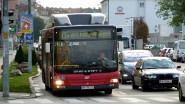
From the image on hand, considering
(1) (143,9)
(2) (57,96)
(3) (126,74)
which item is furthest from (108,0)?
(2) (57,96)

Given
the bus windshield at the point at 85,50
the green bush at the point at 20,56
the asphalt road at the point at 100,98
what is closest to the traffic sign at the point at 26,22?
the asphalt road at the point at 100,98

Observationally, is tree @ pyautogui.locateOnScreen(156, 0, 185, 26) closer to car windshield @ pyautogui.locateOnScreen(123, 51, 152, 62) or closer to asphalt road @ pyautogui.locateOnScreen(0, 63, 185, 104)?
car windshield @ pyautogui.locateOnScreen(123, 51, 152, 62)

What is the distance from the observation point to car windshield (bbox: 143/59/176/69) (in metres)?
27.7

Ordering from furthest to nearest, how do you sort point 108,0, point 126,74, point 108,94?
1. point 108,0
2. point 126,74
3. point 108,94

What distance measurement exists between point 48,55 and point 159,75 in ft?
14.8

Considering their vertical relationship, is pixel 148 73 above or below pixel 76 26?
below

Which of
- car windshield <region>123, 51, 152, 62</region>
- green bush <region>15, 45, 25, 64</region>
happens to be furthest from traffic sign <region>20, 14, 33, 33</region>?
green bush <region>15, 45, 25, 64</region>

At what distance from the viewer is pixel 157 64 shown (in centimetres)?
2791

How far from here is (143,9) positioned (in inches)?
5615

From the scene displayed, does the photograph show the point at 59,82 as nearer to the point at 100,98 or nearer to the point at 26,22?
the point at 100,98

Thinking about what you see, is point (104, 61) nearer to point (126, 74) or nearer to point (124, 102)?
point (124, 102)

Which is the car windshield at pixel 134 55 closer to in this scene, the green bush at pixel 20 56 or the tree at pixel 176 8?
the green bush at pixel 20 56

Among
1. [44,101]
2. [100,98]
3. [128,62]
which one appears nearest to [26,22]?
[128,62]

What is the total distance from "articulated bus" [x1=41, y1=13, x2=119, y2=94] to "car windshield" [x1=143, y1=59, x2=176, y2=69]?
3.71 meters
